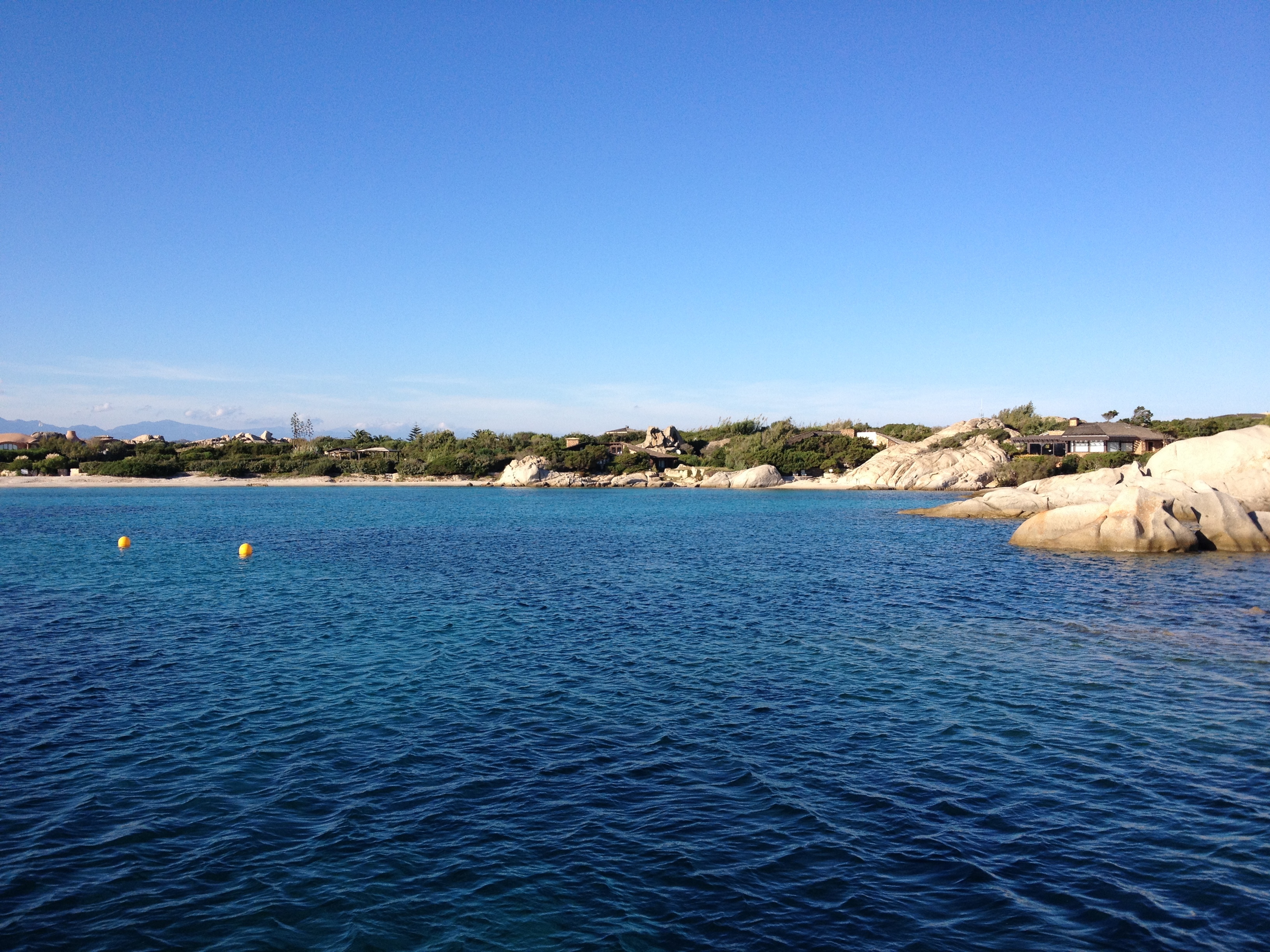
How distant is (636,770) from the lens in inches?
452

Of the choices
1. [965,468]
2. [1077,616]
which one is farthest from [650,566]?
[965,468]

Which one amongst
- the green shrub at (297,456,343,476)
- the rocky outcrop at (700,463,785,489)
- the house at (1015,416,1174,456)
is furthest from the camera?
the green shrub at (297,456,343,476)

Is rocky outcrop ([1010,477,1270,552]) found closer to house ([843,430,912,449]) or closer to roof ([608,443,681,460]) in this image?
house ([843,430,912,449])

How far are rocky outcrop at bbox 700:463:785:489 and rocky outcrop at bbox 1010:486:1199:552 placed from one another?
59468 mm

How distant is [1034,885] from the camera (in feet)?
27.8

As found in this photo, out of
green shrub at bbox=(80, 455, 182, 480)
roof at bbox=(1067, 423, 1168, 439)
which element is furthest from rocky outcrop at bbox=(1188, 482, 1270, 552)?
green shrub at bbox=(80, 455, 182, 480)

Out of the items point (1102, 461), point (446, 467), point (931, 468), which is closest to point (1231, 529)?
point (1102, 461)

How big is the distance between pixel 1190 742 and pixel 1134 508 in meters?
28.0

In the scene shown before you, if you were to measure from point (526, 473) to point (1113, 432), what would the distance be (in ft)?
234

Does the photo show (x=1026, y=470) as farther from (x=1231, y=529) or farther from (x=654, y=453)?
(x=654, y=453)

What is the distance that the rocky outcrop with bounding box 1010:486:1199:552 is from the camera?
3550cm

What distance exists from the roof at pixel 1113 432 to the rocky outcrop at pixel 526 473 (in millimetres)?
61426

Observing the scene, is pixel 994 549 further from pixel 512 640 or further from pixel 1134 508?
pixel 512 640

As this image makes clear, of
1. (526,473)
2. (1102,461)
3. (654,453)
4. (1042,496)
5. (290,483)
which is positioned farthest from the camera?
(654,453)
